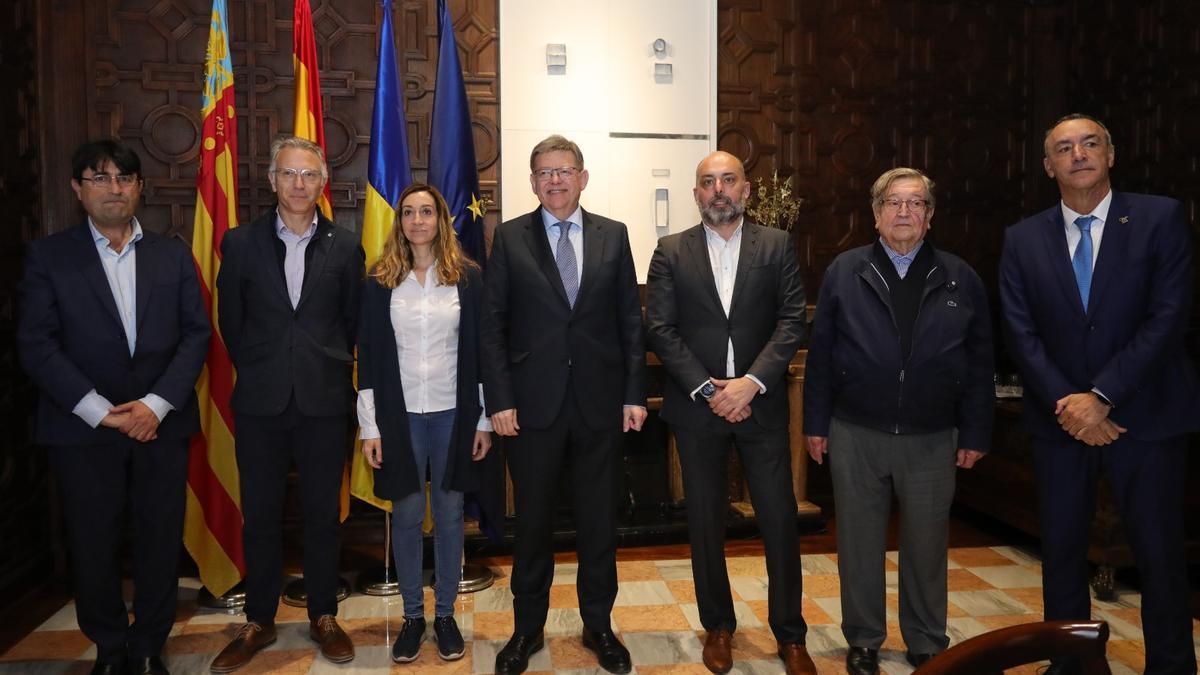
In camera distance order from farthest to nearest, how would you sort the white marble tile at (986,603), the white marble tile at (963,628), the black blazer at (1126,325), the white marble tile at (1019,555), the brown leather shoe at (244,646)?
the white marble tile at (1019,555) < the white marble tile at (986,603) < the white marble tile at (963,628) < the brown leather shoe at (244,646) < the black blazer at (1126,325)

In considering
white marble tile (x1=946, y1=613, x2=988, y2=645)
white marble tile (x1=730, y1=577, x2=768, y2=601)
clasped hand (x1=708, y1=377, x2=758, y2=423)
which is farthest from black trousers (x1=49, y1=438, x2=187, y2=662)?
white marble tile (x1=946, y1=613, x2=988, y2=645)

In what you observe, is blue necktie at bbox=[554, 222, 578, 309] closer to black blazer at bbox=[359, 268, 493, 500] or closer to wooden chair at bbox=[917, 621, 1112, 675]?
black blazer at bbox=[359, 268, 493, 500]

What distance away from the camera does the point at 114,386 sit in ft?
8.76

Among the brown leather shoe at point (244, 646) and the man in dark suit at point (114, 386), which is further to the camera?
the brown leather shoe at point (244, 646)

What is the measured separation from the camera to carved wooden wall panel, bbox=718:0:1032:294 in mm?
4855

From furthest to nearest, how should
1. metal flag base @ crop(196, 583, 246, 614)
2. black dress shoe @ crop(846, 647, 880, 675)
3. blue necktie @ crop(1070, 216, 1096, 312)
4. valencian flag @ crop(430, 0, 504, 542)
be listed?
1. valencian flag @ crop(430, 0, 504, 542)
2. metal flag base @ crop(196, 583, 246, 614)
3. black dress shoe @ crop(846, 647, 880, 675)
4. blue necktie @ crop(1070, 216, 1096, 312)

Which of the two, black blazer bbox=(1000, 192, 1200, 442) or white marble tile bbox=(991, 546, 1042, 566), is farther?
white marble tile bbox=(991, 546, 1042, 566)

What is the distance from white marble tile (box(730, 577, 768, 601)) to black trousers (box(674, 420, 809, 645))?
70 cm

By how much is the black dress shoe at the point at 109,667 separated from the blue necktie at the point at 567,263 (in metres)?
1.92

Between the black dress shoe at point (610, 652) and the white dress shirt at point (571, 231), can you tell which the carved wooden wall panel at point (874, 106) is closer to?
the white dress shirt at point (571, 231)

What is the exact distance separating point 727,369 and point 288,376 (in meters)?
1.48

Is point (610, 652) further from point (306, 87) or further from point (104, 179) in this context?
point (306, 87)

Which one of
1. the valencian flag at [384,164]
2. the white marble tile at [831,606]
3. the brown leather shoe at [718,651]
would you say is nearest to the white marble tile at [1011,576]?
the white marble tile at [831,606]

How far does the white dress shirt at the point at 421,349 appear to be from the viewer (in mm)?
2766
